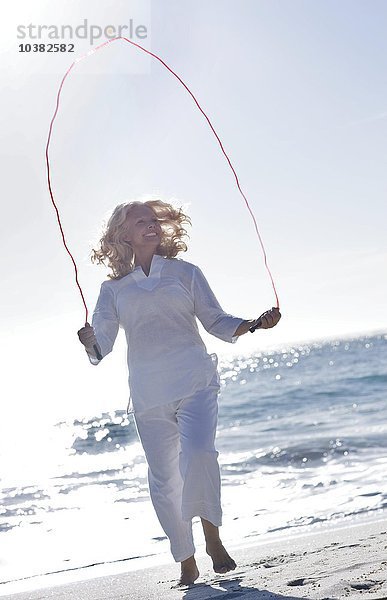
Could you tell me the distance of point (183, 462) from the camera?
3.81 meters

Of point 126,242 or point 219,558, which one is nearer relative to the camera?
point 219,558

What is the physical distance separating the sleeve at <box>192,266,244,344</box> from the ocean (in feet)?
7.42

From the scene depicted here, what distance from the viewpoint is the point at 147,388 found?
155 inches

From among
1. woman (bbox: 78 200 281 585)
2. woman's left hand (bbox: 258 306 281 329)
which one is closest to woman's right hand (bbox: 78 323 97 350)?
woman (bbox: 78 200 281 585)

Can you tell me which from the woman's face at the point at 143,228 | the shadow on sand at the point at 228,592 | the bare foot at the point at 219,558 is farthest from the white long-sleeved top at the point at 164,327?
the shadow on sand at the point at 228,592

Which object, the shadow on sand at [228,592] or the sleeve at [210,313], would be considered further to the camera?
the sleeve at [210,313]

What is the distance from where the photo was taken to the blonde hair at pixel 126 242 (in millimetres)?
4176

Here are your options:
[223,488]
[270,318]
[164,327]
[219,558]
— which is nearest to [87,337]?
[164,327]

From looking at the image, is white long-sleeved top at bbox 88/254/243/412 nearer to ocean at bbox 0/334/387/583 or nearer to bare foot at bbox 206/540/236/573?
bare foot at bbox 206/540/236/573

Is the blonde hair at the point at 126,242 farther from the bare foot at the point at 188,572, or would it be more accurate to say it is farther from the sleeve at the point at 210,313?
the bare foot at the point at 188,572

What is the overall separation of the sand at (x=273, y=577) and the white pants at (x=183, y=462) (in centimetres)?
28

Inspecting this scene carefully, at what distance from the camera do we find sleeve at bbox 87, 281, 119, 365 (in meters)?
3.98

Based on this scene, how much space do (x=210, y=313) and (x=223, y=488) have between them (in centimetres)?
556

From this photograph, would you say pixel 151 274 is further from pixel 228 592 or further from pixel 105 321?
pixel 228 592
